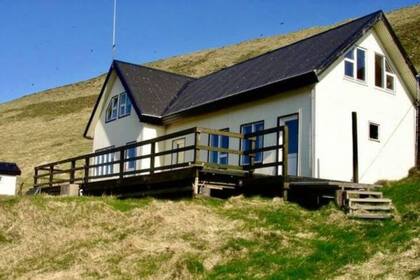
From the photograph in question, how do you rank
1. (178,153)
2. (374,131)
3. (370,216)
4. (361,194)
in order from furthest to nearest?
(178,153) → (374,131) → (361,194) → (370,216)

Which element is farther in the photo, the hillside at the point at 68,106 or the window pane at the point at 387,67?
the hillside at the point at 68,106

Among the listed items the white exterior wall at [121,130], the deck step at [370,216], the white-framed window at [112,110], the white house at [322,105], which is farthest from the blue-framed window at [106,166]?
the deck step at [370,216]

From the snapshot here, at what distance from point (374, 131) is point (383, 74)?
2788 millimetres

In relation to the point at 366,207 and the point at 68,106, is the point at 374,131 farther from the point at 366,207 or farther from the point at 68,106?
the point at 68,106

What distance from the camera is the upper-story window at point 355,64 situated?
2448 cm

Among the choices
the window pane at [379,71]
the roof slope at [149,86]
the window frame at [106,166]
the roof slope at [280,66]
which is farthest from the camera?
the window frame at [106,166]

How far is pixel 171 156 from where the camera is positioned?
97.3ft

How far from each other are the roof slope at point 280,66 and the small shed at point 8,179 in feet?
44.7

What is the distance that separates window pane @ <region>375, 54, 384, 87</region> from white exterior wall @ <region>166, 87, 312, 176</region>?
15.6 feet

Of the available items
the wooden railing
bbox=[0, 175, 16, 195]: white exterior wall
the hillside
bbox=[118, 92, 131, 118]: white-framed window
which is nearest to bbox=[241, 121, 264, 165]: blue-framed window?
the wooden railing

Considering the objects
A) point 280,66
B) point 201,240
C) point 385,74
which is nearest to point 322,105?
point 280,66

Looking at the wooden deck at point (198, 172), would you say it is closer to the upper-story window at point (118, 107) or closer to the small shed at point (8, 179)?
the upper-story window at point (118, 107)

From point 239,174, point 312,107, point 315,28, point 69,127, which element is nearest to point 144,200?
point 239,174

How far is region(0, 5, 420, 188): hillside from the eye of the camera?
55094 millimetres
